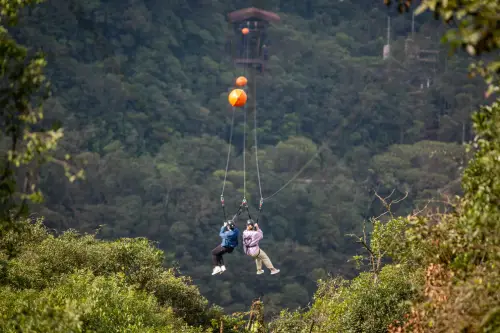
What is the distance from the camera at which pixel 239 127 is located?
91.5 m

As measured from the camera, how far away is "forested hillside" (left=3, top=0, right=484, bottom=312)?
75.8 m

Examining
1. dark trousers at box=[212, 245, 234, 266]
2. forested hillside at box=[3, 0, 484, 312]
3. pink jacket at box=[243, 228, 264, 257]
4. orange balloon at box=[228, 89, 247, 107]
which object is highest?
orange balloon at box=[228, 89, 247, 107]

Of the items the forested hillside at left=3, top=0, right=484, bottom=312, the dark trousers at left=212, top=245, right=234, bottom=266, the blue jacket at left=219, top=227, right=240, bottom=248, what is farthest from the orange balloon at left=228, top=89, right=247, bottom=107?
the forested hillside at left=3, top=0, right=484, bottom=312

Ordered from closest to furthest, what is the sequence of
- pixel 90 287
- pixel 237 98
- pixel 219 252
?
pixel 90 287 < pixel 219 252 < pixel 237 98

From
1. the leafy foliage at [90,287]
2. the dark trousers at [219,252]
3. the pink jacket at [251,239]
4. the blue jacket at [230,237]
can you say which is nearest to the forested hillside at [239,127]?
the leafy foliage at [90,287]

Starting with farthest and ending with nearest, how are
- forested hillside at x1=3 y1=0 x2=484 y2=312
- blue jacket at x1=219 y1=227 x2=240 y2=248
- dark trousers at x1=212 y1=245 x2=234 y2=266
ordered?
forested hillside at x1=3 y1=0 x2=484 y2=312, dark trousers at x1=212 y1=245 x2=234 y2=266, blue jacket at x1=219 y1=227 x2=240 y2=248

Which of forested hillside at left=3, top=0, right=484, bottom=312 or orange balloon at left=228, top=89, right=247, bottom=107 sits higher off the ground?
orange balloon at left=228, top=89, right=247, bottom=107

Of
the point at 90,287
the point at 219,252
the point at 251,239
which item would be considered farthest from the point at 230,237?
the point at 90,287

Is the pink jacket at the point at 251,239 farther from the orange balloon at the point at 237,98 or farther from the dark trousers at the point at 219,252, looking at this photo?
the orange balloon at the point at 237,98

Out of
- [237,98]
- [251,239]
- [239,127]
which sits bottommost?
[239,127]

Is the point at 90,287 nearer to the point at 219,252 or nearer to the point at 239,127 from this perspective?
the point at 219,252

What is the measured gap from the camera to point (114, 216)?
74500 mm

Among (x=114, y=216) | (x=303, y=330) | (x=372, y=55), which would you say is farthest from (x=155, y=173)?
(x=303, y=330)

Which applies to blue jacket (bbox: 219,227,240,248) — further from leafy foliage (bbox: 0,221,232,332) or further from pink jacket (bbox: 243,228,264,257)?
leafy foliage (bbox: 0,221,232,332)
